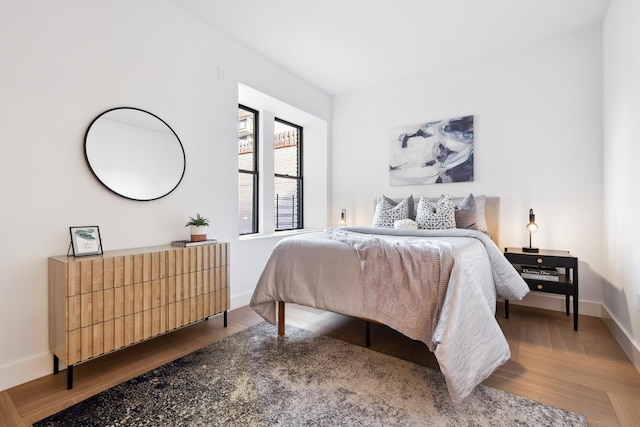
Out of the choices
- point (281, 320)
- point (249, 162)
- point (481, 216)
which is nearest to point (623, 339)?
point (481, 216)

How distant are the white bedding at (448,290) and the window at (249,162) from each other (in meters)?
1.41

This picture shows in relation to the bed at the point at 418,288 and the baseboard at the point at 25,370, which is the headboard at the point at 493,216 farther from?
the baseboard at the point at 25,370

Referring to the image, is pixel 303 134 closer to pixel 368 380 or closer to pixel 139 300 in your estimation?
pixel 139 300

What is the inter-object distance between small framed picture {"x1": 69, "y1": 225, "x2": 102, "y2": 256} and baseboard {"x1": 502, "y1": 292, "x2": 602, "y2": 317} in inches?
145

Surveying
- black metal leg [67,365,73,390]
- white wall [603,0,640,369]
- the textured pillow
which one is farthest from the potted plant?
white wall [603,0,640,369]

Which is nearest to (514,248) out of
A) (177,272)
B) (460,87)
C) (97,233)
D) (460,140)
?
(460,140)

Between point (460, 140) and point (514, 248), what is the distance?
130 cm

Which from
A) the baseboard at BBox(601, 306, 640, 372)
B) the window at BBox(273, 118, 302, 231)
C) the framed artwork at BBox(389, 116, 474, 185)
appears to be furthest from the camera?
the window at BBox(273, 118, 302, 231)

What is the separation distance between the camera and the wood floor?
156 cm

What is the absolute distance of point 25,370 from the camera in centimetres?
180

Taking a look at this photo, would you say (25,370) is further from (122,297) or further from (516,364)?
(516,364)

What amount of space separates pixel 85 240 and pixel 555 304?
397cm

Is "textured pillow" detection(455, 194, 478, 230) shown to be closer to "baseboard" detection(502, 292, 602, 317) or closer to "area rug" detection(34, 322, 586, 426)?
"baseboard" detection(502, 292, 602, 317)

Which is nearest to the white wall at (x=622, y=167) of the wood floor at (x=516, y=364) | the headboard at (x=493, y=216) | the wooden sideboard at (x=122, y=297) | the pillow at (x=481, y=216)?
the wood floor at (x=516, y=364)
